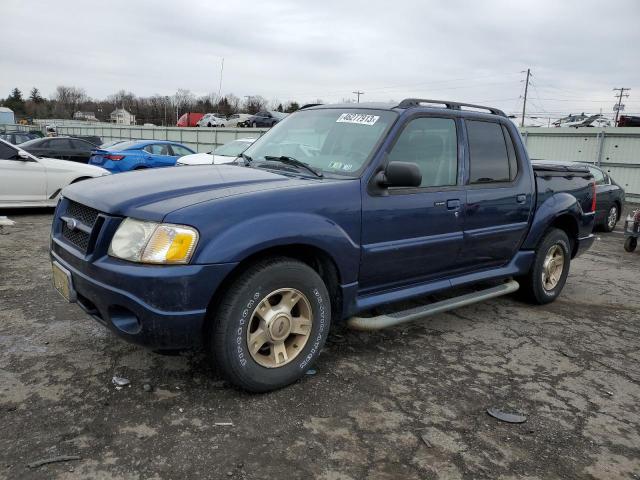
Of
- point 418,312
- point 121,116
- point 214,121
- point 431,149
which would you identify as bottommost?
point 418,312

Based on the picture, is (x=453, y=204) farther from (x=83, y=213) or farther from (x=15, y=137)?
(x=15, y=137)

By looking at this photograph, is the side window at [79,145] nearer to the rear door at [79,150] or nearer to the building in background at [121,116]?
the rear door at [79,150]

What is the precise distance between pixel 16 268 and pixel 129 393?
351 centimetres

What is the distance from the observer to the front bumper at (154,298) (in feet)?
8.77

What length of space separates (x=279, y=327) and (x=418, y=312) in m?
1.22

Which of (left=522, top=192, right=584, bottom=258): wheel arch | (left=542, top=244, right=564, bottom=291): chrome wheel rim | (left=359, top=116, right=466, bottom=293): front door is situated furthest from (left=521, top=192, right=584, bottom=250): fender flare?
(left=359, top=116, right=466, bottom=293): front door

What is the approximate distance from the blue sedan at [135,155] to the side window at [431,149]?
973 cm

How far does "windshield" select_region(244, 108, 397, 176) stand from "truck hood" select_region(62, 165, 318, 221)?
36 cm

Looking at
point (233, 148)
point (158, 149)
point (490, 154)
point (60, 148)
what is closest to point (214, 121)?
point (60, 148)

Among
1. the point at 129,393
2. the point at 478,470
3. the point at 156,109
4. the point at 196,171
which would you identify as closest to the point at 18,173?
the point at 196,171

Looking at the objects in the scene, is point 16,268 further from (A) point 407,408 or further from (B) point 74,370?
(A) point 407,408

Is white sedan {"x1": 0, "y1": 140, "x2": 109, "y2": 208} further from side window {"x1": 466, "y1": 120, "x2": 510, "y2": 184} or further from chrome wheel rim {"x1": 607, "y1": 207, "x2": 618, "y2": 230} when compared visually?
chrome wheel rim {"x1": 607, "y1": 207, "x2": 618, "y2": 230}

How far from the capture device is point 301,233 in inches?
119

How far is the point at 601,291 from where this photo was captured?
20.0 ft
